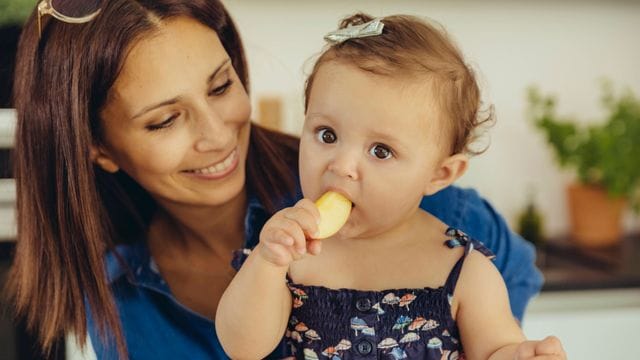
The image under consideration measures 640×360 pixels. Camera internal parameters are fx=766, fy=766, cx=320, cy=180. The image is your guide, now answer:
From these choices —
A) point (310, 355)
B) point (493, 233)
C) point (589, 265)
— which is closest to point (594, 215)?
point (589, 265)

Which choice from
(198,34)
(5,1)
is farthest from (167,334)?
(5,1)

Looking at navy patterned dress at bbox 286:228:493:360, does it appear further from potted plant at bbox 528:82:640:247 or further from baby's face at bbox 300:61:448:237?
potted plant at bbox 528:82:640:247

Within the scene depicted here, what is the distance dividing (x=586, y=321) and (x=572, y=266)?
154 millimetres

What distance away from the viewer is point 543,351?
1.98 feet

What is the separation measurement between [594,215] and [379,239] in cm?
138

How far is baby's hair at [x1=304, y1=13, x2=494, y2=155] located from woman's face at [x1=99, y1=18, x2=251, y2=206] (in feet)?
0.62

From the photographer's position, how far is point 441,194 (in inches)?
37.1

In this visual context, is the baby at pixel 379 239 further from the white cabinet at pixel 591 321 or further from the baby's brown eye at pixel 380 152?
the white cabinet at pixel 591 321

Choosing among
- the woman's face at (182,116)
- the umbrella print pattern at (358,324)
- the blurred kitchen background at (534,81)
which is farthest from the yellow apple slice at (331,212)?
the blurred kitchen background at (534,81)

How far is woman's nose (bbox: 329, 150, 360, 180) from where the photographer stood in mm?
652

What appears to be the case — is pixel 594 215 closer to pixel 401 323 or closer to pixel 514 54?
pixel 514 54

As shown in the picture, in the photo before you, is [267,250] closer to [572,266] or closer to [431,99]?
[431,99]

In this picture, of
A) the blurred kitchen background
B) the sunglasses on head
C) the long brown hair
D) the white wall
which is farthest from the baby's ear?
the white wall

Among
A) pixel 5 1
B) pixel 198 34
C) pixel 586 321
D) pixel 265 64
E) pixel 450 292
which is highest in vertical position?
pixel 198 34
